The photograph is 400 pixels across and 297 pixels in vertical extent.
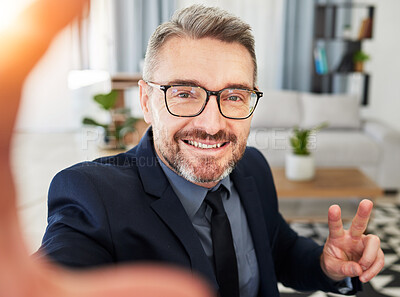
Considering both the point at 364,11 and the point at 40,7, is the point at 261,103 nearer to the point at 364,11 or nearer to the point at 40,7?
the point at 364,11

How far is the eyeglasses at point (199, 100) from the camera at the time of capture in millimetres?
820

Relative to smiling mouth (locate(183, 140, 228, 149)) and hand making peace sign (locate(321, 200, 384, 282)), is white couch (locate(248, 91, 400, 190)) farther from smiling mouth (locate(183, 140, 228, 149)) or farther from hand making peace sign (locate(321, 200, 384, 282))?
smiling mouth (locate(183, 140, 228, 149))

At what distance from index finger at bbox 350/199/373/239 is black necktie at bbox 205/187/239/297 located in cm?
28

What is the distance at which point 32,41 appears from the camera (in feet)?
0.24

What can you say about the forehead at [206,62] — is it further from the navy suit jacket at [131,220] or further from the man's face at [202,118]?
the navy suit jacket at [131,220]

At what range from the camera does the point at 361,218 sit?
85cm

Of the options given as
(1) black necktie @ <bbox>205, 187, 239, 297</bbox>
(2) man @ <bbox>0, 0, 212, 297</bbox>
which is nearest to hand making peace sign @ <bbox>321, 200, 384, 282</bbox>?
(1) black necktie @ <bbox>205, 187, 239, 297</bbox>

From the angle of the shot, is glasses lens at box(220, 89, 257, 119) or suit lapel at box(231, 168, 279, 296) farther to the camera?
suit lapel at box(231, 168, 279, 296)

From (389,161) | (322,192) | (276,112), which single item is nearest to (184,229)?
(322,192)

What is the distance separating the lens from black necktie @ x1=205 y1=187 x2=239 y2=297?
0.89 metres

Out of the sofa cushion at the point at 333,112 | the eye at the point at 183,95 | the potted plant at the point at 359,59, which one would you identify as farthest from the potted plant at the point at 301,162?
the potted plant at the point at 359,59

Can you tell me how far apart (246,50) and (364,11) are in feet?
18.7

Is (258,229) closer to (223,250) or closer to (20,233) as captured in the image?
(223,250)

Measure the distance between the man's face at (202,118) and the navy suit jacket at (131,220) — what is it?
76 mm
